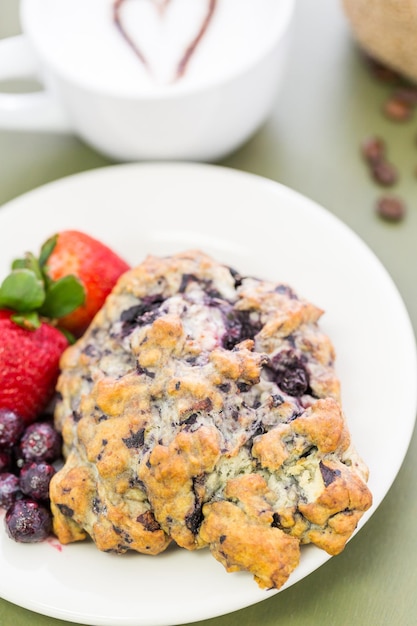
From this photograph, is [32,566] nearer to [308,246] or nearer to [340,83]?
[308,246]

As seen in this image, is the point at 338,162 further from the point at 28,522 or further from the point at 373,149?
the point at 28,522

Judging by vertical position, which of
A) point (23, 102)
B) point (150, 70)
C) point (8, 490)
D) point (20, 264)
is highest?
point (150, 70)

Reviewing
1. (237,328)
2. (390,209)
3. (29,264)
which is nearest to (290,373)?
(237,328)

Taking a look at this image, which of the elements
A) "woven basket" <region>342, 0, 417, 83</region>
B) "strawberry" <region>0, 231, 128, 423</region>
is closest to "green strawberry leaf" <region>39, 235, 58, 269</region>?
"strawberry" <region>0, 231, 128, 423</region>

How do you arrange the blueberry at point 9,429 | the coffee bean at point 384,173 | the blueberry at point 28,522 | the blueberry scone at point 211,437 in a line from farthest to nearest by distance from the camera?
1. the coffee bean at point 384,173
2. the blueberry at point 9,429
3. the blueberry at point 28,522
4. the blueberry scone at point 211,437

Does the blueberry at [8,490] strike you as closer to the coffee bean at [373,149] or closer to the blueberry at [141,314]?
the blueberry at [141,314]

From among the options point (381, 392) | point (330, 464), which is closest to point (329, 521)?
point (330, 464)

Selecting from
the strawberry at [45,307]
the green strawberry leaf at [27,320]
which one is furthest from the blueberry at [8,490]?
the green strawberry leaf at [27,320]
